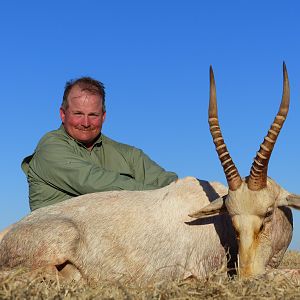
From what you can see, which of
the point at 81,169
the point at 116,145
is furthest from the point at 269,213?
the point at 116,145

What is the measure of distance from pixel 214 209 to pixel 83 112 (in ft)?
9.41

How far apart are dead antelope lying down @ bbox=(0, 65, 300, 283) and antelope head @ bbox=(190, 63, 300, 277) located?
0.03 ft

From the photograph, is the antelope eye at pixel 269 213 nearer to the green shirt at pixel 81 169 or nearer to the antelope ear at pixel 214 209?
the antelope ear at pixel 214 209

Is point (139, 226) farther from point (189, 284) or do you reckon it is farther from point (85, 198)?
point (189, 284)

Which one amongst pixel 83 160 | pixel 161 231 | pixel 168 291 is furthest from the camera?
pixel 83 160

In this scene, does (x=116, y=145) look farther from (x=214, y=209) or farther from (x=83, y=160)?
(x=214, y=209)

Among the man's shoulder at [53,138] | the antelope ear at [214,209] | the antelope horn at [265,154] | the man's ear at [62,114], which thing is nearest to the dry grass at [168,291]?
the antelope horn at [265,154]

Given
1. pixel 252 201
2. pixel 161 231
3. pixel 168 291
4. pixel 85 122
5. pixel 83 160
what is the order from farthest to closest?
pixel 85 122 < pixel 83 160 < pixel 161 231 < pixel 252 201 < pixel 168 291

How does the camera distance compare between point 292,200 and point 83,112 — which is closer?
point 292,200

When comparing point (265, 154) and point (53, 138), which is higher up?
point (53, 138)

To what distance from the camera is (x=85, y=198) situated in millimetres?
7762

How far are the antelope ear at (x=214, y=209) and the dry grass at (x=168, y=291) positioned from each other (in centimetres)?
141

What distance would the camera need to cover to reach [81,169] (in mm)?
8117

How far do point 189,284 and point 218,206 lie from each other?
1.64 m
